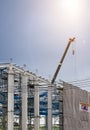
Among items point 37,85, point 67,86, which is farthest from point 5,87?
point 67,86

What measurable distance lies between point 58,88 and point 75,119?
22.6 ft

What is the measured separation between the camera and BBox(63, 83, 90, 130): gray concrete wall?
37.5 metres

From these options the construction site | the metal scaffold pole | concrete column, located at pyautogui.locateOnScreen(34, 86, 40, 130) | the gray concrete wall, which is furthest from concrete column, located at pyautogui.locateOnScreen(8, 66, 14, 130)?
concrete column, located at pyautogui.locateOnScreen(34, 86, 40, 130)

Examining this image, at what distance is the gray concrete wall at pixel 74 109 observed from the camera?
37500mm

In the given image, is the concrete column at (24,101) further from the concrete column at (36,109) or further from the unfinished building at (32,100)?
the concrete column at (36,109)

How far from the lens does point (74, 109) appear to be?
39.2 metres

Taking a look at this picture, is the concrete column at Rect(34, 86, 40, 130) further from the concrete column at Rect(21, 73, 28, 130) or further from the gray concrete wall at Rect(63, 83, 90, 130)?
the gray concrete wall at Rect(63, 83, 90, 130)

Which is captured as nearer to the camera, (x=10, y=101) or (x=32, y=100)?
(x=10, y=101)

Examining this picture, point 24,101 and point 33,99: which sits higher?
point 33,99

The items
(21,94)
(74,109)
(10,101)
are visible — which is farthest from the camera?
(21,94)

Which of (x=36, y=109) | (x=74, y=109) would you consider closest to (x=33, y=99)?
(x=36, y=109)

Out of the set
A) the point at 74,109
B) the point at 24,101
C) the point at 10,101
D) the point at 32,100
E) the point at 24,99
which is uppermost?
the point at 32,100

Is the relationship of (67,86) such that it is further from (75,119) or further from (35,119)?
(35,119)

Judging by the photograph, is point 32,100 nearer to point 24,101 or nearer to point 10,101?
point 24,101
